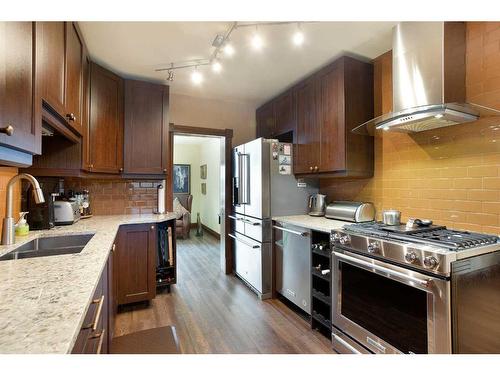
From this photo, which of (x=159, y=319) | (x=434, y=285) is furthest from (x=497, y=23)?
(x=159, y=319)

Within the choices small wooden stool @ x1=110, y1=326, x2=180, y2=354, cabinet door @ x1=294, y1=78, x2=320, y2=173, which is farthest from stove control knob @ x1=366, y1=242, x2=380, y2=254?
small wooden stool @ x1=110, y1=326, x2=180, y2=354

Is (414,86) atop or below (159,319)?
atop

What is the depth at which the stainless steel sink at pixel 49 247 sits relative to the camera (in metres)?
1.40

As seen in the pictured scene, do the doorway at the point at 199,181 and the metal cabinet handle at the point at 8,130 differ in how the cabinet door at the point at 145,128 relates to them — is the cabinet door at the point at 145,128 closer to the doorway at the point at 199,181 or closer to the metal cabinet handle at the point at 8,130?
the doorway at the point at 199,181

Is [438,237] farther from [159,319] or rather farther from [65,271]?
[159,319]

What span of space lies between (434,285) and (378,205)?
1193 millimetres

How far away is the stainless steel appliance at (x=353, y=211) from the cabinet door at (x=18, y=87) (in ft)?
7.57

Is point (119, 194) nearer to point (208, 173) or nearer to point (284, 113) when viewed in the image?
point (284, 113)

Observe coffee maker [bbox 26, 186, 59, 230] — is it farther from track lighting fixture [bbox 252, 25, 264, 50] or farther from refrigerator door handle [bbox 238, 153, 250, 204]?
track lighting fixture [bbox 252, 25, 264, 50]

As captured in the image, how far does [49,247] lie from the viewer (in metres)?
1.75

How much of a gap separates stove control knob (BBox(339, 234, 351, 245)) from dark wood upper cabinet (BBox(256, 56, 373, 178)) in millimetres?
723

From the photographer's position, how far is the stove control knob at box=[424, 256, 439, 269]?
4.30 ft
